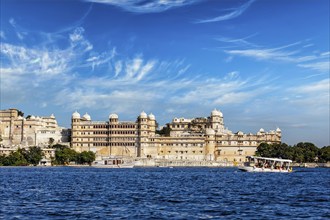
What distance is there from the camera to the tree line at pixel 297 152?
485ft

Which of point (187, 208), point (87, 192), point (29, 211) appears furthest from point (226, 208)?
point (87, 192)

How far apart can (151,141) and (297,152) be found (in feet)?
124

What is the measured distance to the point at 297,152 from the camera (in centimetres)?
15150

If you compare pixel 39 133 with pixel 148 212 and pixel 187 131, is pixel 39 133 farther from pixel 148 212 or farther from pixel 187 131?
pixel 148 212

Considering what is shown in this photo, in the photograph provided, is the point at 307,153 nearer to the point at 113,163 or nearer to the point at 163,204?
the point at 113,163

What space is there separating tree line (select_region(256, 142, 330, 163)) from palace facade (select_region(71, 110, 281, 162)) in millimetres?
11407

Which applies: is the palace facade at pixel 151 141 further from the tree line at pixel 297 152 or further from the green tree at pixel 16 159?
the green tree at pixel 16 159

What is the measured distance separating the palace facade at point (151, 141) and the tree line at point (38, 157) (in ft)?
40.6

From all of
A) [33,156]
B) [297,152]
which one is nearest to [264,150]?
[297,152]

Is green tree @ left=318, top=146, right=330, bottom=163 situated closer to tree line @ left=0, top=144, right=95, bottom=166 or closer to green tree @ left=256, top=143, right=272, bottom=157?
green tree @ left=256, top=143, right=272, bottom=157

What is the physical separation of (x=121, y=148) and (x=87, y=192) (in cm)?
11897

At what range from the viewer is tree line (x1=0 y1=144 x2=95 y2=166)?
13825 cm

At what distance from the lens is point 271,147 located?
15238cm

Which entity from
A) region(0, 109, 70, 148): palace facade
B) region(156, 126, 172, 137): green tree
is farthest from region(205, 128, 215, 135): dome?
→ region(0, 109, 70, 148): palace facade
